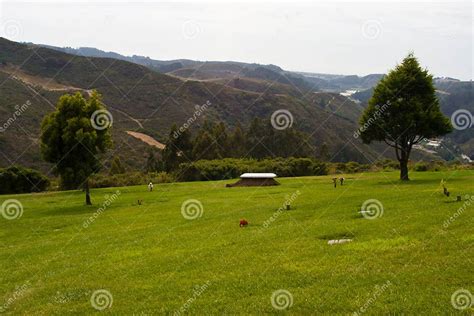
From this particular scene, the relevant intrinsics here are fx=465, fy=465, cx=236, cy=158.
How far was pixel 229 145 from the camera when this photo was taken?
117562mm

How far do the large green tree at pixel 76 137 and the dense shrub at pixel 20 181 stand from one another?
34.9m

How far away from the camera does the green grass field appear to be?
13734 mm

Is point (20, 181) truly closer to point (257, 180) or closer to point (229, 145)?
point (257, 180)

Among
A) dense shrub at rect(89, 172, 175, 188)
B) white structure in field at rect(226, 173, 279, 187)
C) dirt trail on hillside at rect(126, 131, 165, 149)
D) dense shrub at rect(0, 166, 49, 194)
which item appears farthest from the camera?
dirt trail on hillside at rect(126, 131, 165, 149)

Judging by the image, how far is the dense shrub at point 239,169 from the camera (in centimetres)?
8019

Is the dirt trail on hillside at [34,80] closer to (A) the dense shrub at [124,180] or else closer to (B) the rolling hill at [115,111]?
(B) the rolling hill at [115,111]

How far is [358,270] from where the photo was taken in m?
15.6

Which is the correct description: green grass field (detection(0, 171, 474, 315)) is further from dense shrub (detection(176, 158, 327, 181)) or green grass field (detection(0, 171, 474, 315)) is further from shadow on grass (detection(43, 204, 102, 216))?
dense shrub (detection(176, 158, 327, 181))

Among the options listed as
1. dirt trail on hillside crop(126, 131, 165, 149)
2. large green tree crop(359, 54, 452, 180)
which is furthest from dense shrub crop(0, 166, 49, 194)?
dirt trail on hillside crop(126, 131, 165, 149)

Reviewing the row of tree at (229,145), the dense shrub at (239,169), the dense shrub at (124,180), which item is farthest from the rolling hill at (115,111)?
the dense shrub at (239,169)

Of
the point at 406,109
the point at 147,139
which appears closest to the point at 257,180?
the point at 406,109

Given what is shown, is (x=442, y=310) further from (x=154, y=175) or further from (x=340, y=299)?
(x=154, y=175)

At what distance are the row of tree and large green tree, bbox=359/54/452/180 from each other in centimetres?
5644

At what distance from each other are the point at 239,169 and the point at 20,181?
36005 mm
